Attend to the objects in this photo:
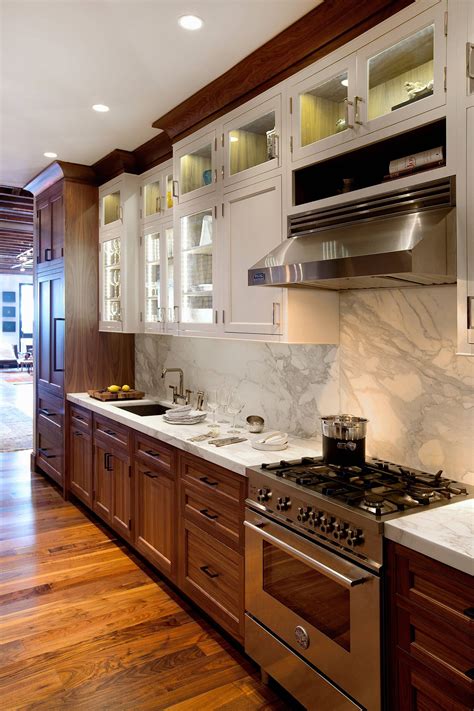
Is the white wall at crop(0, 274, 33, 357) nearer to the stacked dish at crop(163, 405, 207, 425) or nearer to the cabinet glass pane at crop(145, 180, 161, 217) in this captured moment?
the cabinet glass pane at crop(145, 180, 161, 217)

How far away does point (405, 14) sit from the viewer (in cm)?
198

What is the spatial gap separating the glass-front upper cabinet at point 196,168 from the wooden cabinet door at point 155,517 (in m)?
1.63

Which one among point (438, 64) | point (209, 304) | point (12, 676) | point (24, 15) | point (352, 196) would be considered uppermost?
point (24, 15)

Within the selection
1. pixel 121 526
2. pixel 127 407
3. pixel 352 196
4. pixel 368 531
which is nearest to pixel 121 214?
pixel 127 407

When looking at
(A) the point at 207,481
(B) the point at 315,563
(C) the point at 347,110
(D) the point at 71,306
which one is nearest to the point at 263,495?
(B) the point at 315,563

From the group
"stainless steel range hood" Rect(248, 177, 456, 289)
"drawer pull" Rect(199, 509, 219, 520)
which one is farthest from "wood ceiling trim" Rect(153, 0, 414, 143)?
"drawer pull" Rect(199, 509, 219, 520)

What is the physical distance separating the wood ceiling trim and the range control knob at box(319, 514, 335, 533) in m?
1.81

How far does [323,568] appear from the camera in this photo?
1938mm

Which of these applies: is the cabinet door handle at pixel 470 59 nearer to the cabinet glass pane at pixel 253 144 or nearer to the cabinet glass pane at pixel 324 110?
the cabinet glass pane at pixel 324 110

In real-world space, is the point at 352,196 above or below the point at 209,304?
above

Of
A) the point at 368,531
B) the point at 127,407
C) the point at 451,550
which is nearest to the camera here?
the point at 451,550

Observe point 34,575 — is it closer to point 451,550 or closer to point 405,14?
point 451,550

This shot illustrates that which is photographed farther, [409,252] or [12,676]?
[12,676]

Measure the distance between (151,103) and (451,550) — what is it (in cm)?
295
